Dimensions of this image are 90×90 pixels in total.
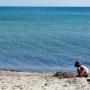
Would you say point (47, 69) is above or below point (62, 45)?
below

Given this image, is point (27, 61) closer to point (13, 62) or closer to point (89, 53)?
point (13, 62)

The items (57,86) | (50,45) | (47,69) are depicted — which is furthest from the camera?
(50,45)

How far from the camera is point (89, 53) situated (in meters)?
31.2

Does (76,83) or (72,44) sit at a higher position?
(72,44)

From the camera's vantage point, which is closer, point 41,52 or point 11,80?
point 11,80

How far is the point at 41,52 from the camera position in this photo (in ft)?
102

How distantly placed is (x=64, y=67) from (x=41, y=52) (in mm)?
6098

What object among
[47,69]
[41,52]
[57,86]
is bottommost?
[57,86]

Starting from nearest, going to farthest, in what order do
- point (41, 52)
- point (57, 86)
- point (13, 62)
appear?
point (57, 86)
point (13, 62)
point (41, 52)

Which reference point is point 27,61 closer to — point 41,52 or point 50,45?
point 41,52

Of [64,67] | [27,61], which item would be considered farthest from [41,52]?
[64,67]

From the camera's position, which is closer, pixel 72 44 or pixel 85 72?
pixel 85 72

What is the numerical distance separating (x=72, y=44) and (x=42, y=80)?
66.4 ft

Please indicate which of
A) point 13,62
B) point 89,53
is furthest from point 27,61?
point 89,53
